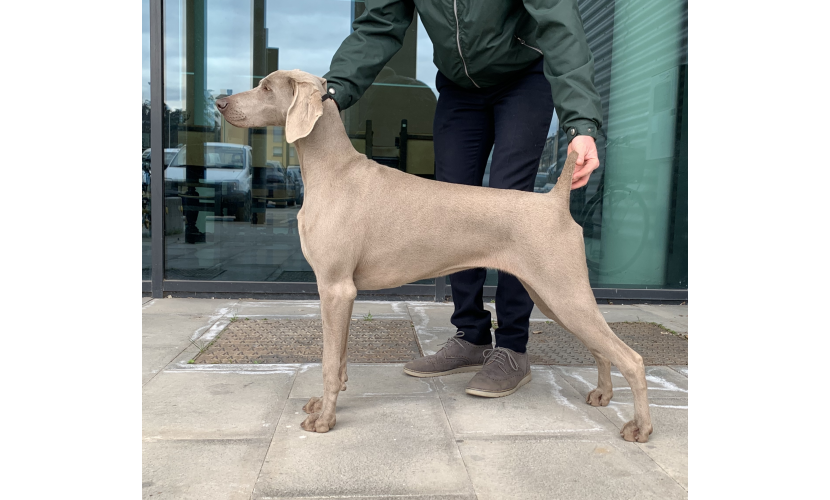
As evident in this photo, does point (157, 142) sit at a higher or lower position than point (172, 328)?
higher

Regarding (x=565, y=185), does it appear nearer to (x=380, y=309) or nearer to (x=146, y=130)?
(x=380, y=309)

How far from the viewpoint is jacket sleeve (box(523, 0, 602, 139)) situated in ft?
8.52

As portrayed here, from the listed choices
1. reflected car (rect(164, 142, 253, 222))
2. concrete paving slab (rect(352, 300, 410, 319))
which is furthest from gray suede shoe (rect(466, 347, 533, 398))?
reflected car (rect(164, 142, 253, 222))

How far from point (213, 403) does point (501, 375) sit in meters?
1.44

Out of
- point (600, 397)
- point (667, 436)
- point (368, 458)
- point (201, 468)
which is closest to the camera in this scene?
point (201, 468)

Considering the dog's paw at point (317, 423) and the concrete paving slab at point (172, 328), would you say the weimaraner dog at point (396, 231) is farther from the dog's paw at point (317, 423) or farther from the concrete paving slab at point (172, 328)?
the concrete paving slab at point (172, 328)

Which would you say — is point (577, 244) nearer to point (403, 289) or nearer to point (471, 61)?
point (471, 61)

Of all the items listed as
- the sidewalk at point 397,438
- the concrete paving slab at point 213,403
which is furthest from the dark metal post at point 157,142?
the concrete paving slab at point 213,403

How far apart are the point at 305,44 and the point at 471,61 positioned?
313cm

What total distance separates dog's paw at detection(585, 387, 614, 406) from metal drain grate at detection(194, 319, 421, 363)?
47.6 inches

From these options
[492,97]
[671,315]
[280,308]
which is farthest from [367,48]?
[671,315]

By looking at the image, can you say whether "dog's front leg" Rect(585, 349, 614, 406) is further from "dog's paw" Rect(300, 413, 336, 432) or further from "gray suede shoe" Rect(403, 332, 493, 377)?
"dog's paw" Rect(300, 413, 336, 432)

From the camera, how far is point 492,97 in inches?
125

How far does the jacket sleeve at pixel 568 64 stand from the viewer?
2596mm
